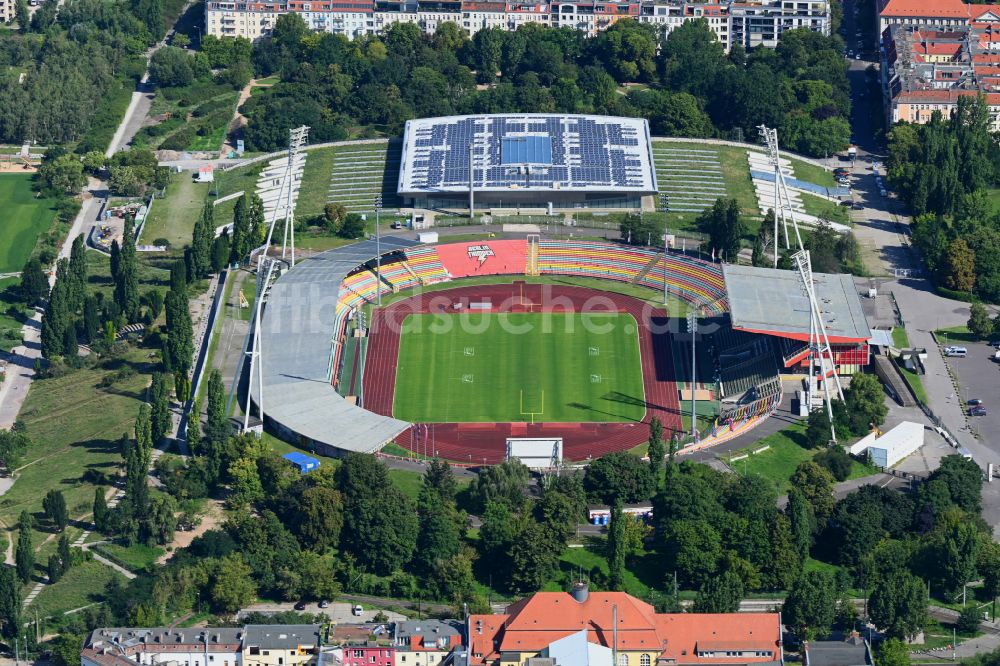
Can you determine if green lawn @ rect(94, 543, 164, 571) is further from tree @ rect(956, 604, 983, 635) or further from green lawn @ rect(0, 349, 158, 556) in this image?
tree @ rect(956, 604, 983, 635)

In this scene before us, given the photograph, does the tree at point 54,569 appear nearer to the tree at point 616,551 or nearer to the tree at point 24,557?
the tree at point 24,557

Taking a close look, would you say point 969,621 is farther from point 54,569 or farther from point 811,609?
point 54,569

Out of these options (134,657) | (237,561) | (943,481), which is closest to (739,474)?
(943,481)

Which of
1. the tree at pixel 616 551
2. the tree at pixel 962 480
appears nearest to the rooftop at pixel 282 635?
the tree at pixel 616 551

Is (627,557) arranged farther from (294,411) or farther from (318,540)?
(294,411)

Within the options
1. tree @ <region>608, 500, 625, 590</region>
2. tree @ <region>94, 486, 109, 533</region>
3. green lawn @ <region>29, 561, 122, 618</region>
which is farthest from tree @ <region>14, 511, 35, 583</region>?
tree @ <region>608, 500, 625, 590</region>
